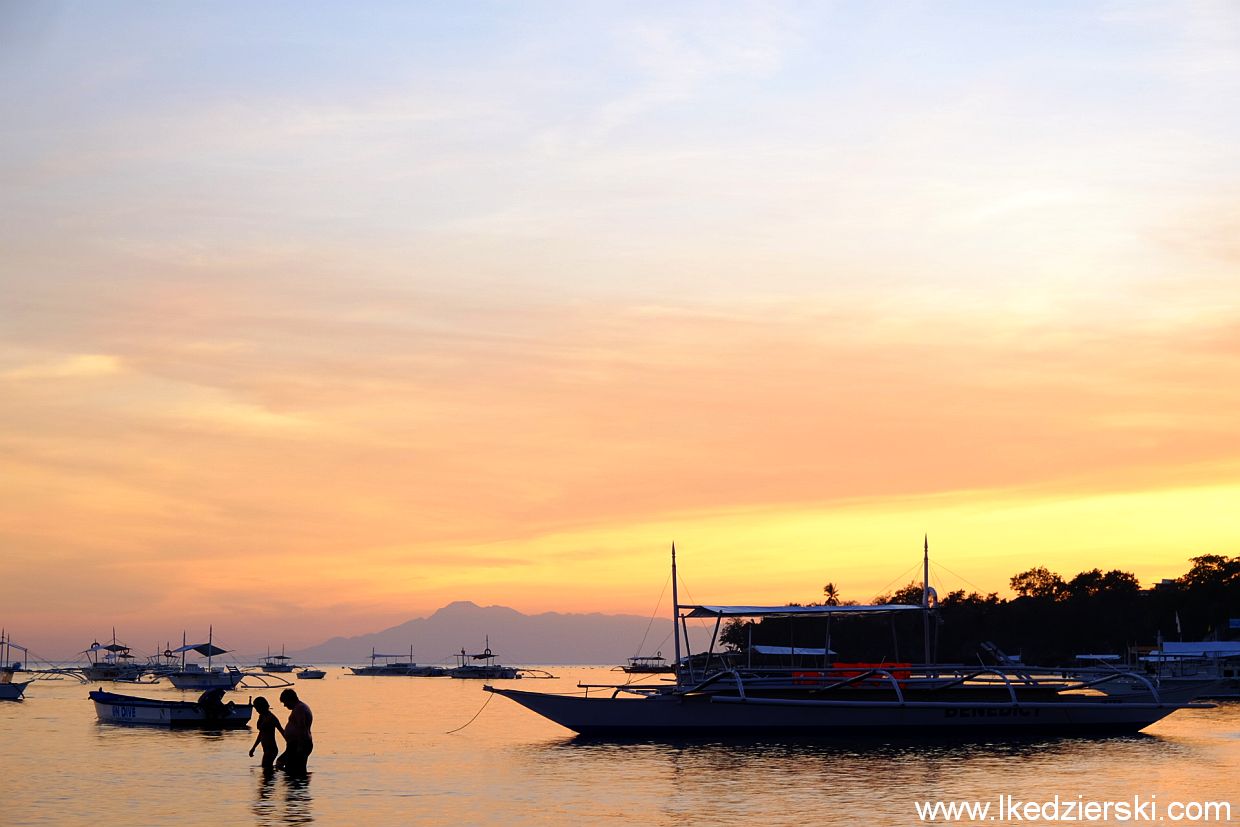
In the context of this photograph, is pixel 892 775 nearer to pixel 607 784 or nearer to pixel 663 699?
pixel 607 784

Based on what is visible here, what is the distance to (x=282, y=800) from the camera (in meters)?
35.9

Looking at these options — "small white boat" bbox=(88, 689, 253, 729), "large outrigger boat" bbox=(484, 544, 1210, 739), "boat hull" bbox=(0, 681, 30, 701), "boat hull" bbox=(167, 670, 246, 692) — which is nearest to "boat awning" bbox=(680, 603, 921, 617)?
"large outrigger boat" bbox=(484, 544, 1210, 739)

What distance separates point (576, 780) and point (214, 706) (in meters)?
27.5

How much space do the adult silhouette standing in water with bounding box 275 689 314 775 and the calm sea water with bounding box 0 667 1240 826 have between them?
2.46ft

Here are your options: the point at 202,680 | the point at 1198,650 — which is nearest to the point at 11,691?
the point at 202,680

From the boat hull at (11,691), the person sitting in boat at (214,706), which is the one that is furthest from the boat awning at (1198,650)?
the boat hull at (11,691)

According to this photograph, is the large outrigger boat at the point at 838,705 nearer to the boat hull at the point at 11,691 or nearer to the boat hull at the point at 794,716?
the boat hull at the point at 794,716

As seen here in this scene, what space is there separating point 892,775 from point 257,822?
1932 cm

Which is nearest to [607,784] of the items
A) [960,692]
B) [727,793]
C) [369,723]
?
[727,793]

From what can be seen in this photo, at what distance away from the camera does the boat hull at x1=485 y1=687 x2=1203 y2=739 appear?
166 feet

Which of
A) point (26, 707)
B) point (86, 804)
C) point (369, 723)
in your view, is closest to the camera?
point (86, 804)

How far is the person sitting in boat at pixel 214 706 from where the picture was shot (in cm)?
6154

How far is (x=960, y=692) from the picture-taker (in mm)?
53938

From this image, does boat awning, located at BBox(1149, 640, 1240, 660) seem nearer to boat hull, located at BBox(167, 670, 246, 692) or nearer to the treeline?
the treeline
